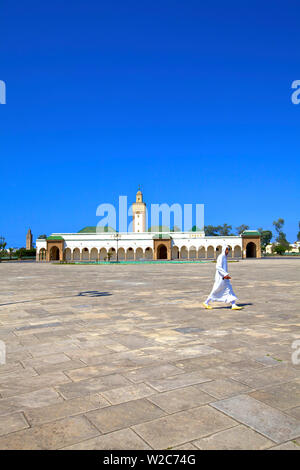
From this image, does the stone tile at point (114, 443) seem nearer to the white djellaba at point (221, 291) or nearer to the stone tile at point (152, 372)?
the stone tile at point (152, 372)

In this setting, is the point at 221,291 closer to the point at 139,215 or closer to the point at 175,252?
the point at 175,252

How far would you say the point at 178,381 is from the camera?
11.2ft

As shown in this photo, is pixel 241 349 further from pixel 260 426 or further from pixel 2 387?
pixel 2 387

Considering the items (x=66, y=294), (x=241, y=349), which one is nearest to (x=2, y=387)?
(x=241, y=349)

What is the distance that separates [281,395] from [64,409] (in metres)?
1.92

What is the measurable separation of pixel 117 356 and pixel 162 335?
119 centimetres

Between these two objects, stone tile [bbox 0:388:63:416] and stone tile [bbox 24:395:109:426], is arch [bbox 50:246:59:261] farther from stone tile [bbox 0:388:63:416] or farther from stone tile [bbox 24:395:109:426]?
stone tile [bbox 24:395:109:426]

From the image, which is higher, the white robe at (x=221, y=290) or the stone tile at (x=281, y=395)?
the white robe at (x=221, y=290)

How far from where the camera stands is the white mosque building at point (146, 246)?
199 feet

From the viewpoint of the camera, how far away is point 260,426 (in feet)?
8.31

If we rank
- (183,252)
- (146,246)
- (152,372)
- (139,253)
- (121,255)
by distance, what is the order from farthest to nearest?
1. (121,255)
2. (183,252)
3. (139,253)
4. (146,246)
5. (152,372)

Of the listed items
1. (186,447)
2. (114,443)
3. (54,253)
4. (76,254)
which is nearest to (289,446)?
(186,447)

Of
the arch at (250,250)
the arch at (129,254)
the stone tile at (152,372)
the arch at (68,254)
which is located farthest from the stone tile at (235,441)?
the arch at (250,250)

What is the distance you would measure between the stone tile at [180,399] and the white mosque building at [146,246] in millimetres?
57202
